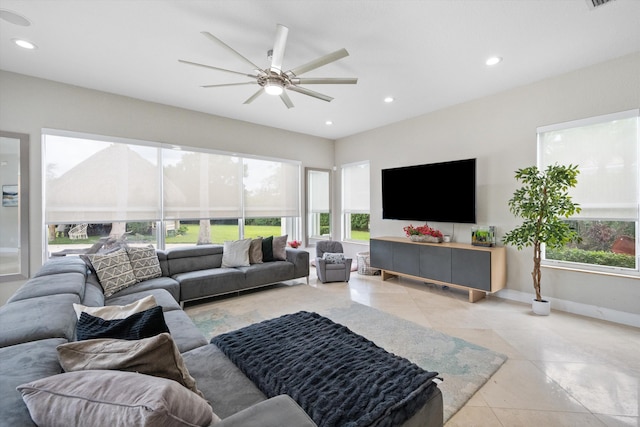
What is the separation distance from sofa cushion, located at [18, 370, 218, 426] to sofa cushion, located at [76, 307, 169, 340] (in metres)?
0.40

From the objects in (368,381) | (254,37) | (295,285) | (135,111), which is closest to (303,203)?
(295,285)

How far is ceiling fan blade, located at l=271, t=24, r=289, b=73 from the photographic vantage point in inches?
85.0

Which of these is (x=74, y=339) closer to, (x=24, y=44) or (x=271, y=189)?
(x=24, y=44)

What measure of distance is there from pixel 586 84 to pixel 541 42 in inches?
43.4

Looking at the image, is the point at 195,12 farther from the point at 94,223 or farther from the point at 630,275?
the point at 630,275

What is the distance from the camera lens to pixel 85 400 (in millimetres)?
764

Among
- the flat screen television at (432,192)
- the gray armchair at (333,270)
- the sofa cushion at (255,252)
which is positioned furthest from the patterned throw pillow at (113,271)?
the flat screen television at (432,192)

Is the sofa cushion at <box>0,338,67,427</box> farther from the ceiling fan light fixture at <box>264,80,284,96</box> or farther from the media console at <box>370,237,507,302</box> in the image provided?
the media console at <box>370,237,507,302</box>

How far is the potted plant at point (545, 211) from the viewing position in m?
3.18

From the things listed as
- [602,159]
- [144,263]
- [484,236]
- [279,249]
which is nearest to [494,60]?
[602,159]

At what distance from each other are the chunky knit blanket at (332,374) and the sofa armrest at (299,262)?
2.61 meters

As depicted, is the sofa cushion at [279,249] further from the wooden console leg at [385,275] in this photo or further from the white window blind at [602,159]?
the white window blind at [602,159]

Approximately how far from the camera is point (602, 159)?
10.7ft

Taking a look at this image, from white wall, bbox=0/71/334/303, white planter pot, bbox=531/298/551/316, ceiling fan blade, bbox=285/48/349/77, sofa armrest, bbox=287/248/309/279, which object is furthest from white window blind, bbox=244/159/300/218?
white planter pot, bbox=531/298/551/316
